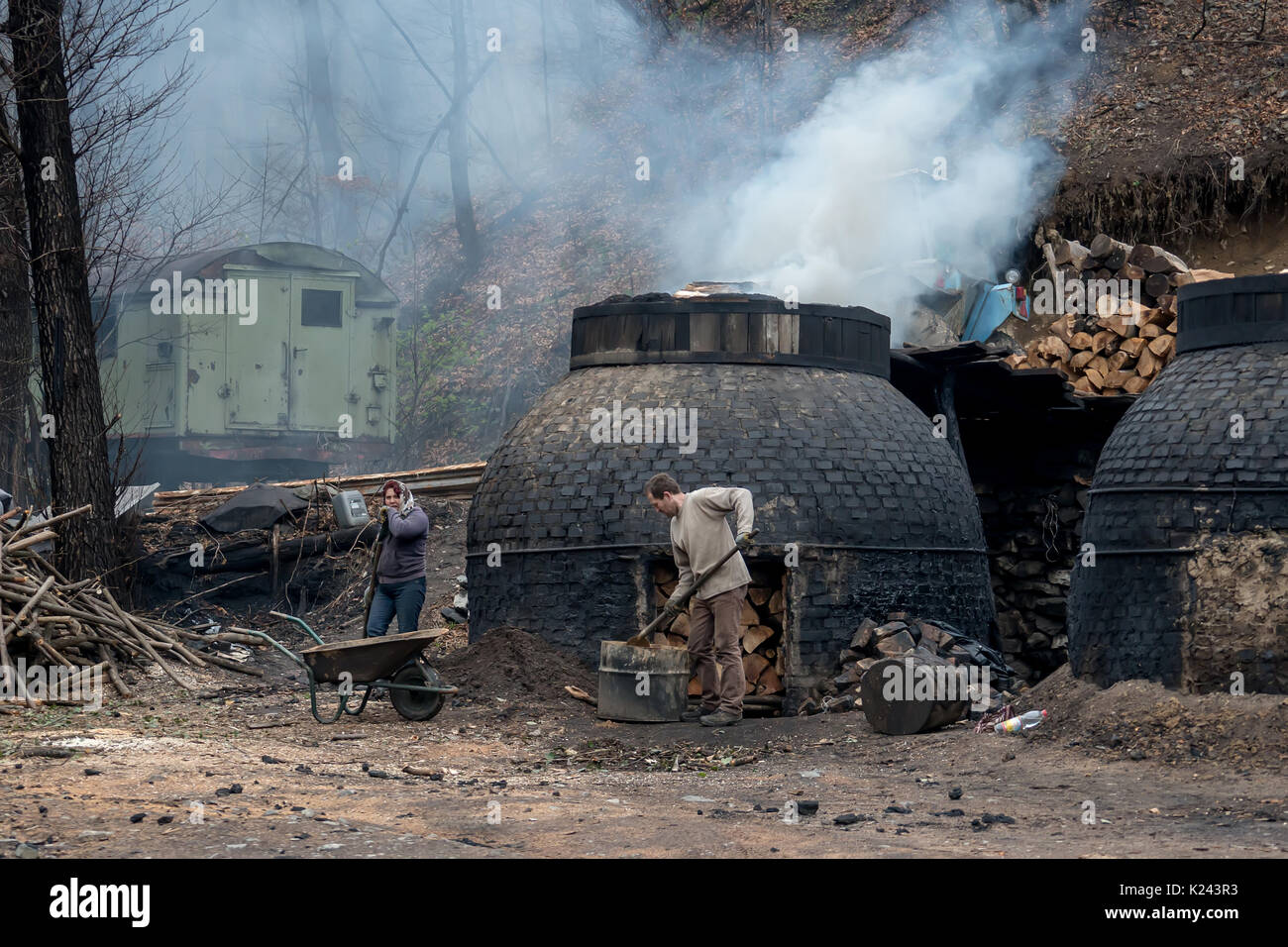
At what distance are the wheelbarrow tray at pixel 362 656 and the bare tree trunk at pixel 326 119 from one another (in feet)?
95.5

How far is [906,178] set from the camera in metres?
16.1

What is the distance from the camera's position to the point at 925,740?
29.8 ft

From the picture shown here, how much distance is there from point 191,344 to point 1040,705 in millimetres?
15167

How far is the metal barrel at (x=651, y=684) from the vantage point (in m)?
9.99

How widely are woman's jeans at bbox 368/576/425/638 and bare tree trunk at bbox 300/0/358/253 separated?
89.0 ft

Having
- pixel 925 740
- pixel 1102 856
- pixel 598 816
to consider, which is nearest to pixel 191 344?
pixel 925 740

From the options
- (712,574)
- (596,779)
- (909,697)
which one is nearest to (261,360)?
(712,574)

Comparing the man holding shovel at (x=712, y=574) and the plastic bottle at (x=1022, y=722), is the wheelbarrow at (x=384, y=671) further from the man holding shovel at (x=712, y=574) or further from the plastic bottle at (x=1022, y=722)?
the plastic bottle at (x=1022, y=722)

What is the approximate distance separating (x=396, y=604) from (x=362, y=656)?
2.10 metres

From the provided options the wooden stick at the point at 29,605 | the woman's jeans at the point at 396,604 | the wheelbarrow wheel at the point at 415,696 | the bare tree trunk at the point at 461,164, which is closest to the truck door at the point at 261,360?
the woman's jeans at the point at 396,604

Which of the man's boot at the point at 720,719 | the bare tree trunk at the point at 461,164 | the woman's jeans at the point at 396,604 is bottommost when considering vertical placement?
the man's boot at the point at 720,719

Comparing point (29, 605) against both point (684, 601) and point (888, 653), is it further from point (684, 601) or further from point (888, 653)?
point (888, 653)

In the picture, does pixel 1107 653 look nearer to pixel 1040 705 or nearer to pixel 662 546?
pixel 1040 705

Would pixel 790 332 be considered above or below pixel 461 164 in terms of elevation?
below
